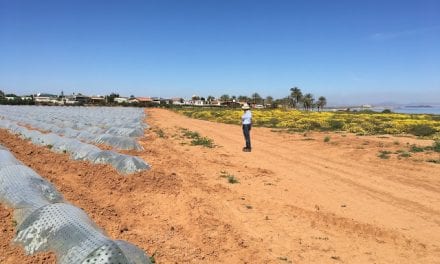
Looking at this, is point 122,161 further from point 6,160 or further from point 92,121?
point 92,121

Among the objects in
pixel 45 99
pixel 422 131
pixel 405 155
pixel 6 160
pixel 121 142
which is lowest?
pixel 405 155

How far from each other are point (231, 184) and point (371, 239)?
3913 millimetres

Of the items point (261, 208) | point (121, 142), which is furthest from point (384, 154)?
point (121, 142)

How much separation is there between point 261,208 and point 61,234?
376 centimetres

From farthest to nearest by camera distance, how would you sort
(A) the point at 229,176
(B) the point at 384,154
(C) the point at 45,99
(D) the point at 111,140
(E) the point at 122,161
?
(C) the point at 45,99
(D) the point at 111,140
(B) the point at 384,154
(A) the point at 229,176
(E) the point at 122,161

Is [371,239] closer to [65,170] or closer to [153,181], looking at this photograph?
[153,181]

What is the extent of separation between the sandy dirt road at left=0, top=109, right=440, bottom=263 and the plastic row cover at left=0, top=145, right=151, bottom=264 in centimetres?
19

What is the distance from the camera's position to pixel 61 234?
4836 millimetres

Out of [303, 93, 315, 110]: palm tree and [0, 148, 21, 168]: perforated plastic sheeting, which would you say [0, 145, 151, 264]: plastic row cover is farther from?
[303, 93, 315, 110]: palm tree

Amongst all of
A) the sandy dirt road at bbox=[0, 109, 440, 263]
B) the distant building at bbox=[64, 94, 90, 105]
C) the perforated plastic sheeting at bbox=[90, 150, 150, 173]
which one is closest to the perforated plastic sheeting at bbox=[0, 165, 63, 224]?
the sandy dirt road at bbox=[0, 109, 440, 263]

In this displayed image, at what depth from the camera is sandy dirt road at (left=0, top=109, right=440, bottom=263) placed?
18.2ft

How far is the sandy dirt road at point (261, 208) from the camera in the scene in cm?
554

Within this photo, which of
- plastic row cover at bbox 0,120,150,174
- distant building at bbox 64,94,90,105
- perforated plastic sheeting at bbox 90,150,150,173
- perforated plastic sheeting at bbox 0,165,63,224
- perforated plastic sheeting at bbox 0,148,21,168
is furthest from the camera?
Result: distant building at bbox 64,94,90,105

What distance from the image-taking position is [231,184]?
9.39 metres
